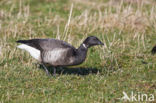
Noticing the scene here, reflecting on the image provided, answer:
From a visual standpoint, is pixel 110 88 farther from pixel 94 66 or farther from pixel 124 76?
pixel 94 66

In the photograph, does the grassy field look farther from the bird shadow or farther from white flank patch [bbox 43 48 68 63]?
white flank patch [bbox 43 48 68 63]

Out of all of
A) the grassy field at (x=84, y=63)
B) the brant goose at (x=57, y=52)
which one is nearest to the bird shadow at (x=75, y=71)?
the grassy field at (x=84, y=63)

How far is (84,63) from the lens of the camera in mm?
10984

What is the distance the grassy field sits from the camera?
314 inches

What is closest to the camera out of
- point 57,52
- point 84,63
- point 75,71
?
point 57,52

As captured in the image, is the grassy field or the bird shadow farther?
the bird shadow

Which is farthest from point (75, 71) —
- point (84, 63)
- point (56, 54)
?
point (56, 54)

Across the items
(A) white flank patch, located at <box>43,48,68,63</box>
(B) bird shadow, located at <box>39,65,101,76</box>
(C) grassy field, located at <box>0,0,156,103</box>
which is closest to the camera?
(C) grassy field, located at <box>0,0,156,103</box>

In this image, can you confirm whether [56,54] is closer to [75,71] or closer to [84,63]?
[75,71]

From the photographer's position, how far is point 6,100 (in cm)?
755

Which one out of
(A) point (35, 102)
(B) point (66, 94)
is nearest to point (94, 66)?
(B) point (66, 94)

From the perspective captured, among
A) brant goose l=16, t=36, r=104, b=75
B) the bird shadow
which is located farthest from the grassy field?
brant goose l=16, t=36, r=104, b=75

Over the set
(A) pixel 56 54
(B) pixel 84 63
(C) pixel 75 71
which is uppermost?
(A) pixel 56 54

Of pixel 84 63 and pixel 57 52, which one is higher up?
pixel 57 52
